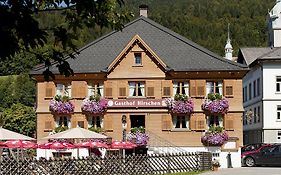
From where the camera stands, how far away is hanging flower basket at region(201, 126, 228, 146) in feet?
139

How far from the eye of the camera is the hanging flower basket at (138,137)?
4181cm

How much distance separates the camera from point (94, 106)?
43.1 m

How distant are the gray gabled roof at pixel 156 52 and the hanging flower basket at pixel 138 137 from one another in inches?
196

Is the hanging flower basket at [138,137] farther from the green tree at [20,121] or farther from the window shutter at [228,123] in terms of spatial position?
the green tree at [20,121]

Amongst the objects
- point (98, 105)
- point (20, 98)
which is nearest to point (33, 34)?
point (98, 105)

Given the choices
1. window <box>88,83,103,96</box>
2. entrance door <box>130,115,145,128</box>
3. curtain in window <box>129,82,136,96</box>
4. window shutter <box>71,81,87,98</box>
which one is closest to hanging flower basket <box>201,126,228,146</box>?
entrance door <box>130,115,145,128</box>

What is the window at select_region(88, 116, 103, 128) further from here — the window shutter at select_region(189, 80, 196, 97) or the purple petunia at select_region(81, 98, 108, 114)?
the window shutter at select_region(189, 80, 196, 97)

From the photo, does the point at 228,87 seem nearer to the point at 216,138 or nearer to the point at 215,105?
the point at 215,105

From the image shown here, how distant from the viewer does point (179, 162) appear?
3384 centimetres

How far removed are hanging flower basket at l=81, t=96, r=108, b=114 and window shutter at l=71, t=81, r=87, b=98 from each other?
648 millimetres

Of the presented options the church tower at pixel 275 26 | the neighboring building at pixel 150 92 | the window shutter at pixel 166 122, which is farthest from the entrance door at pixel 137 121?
the church tower at pixel 275 26

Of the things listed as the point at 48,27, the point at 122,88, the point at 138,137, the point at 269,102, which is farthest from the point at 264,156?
the point at 48,27

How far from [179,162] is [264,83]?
2743cm

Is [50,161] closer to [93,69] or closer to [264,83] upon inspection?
[93,69]
